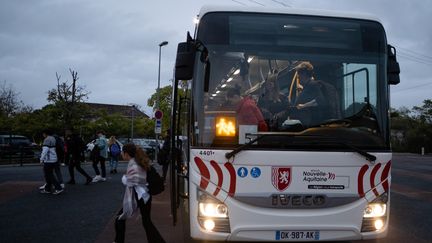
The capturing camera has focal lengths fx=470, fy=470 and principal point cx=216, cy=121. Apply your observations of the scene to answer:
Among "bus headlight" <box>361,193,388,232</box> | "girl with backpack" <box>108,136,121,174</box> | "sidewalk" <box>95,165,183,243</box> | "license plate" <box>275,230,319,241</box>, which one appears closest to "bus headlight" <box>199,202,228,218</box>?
"license plate" <box>275,230,319,241</box>

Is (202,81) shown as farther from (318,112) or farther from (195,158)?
(318,112)

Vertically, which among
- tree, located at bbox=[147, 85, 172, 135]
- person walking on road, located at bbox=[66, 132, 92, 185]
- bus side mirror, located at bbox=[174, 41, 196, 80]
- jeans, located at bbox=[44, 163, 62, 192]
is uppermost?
tree, located at bbox=[147, 85, 172, 135]

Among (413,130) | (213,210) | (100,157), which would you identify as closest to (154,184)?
(213,210)

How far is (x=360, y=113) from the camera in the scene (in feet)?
18.0

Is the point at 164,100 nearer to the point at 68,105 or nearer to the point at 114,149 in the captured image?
the point at 68,105

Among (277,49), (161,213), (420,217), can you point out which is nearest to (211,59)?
(277,49)

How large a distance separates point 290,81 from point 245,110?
2.23ft

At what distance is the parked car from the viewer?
27.7 metres

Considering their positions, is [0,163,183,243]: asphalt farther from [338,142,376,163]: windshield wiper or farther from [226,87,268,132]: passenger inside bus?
[338,142,376,163]: windshield wiper

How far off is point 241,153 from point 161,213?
17.8 feet

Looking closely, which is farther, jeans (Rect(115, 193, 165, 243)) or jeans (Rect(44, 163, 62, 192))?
jeans (Rect(44, 163, 62, 192))

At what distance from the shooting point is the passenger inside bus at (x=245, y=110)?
5.27m

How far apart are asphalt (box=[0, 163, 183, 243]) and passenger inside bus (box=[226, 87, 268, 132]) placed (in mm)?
3090

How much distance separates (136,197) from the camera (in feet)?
21.4
